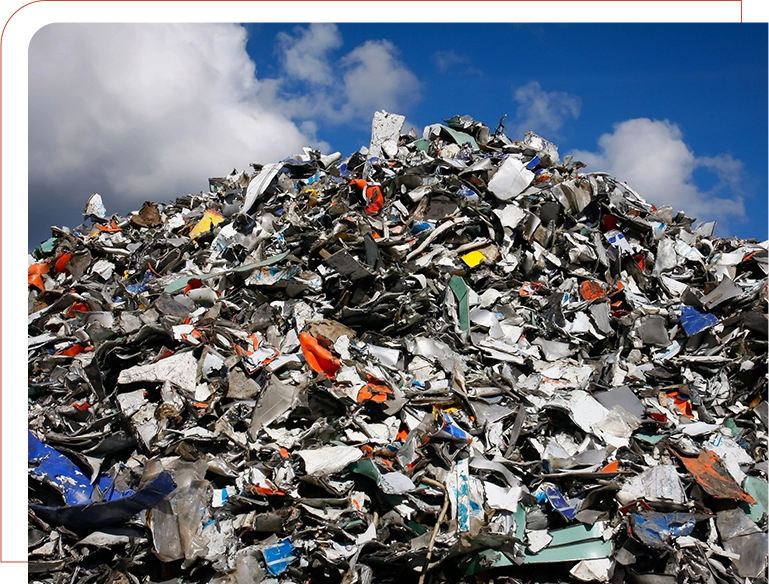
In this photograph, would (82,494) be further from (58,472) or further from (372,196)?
(372,196)

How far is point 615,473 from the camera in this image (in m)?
4.90

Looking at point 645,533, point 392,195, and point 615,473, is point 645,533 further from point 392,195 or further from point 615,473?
point 392,195

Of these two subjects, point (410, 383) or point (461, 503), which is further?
point (410, 383)

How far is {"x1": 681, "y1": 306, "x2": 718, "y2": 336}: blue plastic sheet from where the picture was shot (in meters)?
7.00

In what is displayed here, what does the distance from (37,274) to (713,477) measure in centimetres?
1012

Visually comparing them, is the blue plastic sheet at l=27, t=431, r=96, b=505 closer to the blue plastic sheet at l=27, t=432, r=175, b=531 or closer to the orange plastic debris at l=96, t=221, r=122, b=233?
the blue plastic sheet at l=27, t=432, r=175, b=531

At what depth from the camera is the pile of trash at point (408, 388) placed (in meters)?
4.44

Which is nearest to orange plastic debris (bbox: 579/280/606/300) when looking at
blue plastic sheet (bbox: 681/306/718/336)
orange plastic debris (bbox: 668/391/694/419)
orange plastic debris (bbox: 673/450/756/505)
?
blue plastic sheet (bbox: 681/306/718/336)

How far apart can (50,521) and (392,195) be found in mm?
5890

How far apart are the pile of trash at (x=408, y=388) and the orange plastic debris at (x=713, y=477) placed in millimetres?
34

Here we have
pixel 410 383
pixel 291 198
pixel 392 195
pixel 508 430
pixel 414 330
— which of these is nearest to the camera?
pixel 508 430

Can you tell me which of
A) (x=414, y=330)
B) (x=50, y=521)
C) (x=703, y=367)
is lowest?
(x=50, y=521)

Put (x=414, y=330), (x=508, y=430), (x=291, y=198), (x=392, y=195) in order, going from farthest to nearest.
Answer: (x=291, y=198) → (x=392, y=195) → (x=414, y=330) → (x=508, y=430)

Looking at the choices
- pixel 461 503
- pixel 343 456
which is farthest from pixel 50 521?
pixel 461 503
